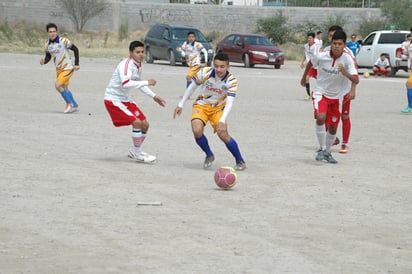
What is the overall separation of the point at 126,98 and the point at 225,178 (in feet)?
9.94

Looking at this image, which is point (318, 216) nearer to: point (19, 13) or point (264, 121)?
point (264, 121)

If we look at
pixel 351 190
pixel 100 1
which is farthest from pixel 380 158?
pixel 100 1

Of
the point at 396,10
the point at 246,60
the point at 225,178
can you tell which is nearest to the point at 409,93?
the point at 225,178

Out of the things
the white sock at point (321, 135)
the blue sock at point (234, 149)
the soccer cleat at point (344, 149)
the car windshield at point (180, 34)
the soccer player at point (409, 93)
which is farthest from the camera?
the car windshield at point (180, 34)

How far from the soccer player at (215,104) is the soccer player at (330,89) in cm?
162

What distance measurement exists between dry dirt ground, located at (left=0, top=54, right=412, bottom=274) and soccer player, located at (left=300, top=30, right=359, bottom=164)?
355 millimetres

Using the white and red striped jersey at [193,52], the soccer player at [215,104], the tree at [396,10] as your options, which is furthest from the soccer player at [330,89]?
the tree at [396,10]

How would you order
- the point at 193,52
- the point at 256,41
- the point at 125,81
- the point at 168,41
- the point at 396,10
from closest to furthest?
1. the point at 125,81
2. the point at 193,52
3. the point at 168,41
4. the point at 256,41
5. the point at 396,10

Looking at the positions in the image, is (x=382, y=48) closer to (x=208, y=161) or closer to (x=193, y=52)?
(x=193, y=52)

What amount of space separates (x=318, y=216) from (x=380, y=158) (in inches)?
178

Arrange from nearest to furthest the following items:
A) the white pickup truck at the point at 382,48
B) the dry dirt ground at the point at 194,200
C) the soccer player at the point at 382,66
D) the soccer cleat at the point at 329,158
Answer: the dry dirt ground at the point at 194,200 < the soccer cleat at the point at 329,158 < the soccer player at the point at 382,66 < the white pickup truck at the point at 382,48

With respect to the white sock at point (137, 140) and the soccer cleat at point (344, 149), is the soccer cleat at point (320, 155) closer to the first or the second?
the soccer cleat at point (344, 149)

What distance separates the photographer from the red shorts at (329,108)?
12866 mm

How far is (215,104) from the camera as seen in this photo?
466 inches
